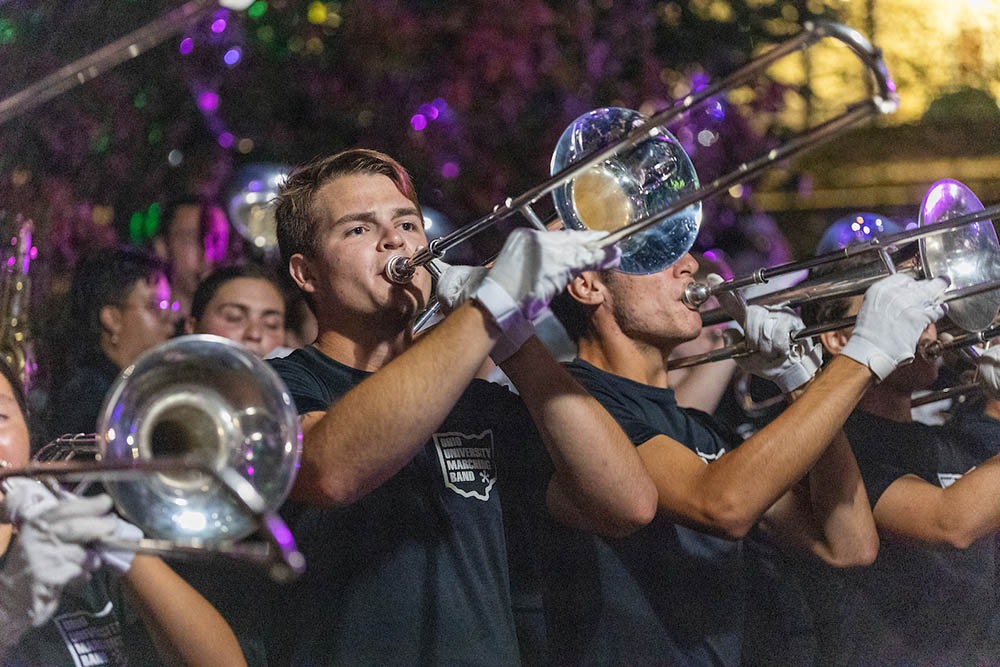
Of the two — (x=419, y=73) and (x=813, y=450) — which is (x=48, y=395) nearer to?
(x=813, y=450)

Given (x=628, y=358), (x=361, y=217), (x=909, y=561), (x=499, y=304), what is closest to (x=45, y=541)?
(x=499, y=304)

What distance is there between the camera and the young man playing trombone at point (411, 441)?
2166 millimetres

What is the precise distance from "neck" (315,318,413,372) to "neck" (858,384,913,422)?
5.29 feet

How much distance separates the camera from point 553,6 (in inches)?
227

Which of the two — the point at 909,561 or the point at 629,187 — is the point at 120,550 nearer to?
the point at 629,187

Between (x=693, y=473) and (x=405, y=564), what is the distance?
71cm

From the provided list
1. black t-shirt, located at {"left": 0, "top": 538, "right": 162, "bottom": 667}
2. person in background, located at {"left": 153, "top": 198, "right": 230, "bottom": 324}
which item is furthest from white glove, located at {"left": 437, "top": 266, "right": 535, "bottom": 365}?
person in background, located at {"left": 153, "top": 198, "right": 230, "bottom": 324}

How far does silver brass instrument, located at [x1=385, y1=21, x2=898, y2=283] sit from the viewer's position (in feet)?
7.06

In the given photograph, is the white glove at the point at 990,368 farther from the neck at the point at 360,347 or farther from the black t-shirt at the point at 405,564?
the neck at the point at 360,347

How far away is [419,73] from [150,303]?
211cm

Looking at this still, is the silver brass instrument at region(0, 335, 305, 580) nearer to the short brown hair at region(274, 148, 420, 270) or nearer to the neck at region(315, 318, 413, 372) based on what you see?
the neck at region(315, 318, 413, 372)

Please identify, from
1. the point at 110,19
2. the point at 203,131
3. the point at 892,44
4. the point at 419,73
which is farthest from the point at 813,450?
A: the point at 892,44

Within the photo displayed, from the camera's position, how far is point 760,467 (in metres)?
2.52

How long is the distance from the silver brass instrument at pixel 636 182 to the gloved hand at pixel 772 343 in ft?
1.06
